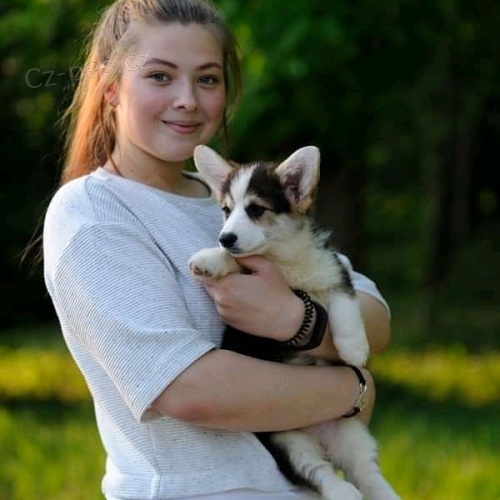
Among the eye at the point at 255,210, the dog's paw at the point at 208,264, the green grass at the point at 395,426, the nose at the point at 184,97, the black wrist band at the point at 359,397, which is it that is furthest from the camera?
the green grass at the point at 395,426

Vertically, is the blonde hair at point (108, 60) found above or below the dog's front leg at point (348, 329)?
above

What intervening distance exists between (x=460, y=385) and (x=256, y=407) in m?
7.48

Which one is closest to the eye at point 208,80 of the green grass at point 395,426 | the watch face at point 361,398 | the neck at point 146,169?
the neck at point 146,169

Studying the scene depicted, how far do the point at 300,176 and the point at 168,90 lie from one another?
0.48m

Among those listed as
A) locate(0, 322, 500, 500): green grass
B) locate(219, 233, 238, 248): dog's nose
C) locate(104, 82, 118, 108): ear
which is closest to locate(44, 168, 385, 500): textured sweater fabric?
locate(219, 233, 238, 248): dog's nose

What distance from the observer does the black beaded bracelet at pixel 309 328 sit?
8.52ft

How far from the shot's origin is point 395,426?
7.27 metres

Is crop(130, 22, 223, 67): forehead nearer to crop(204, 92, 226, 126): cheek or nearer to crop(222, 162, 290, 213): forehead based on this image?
crop(204, 92, 226, 126): cheek

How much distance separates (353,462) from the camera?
280cm

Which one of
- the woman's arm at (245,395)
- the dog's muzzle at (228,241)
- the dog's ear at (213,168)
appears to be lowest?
the woman's arm at (245,395)

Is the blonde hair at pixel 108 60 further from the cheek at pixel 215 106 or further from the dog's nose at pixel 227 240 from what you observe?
the dog's nose at pixel 227 240

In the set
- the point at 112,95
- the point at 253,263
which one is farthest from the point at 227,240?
the point at 112,95

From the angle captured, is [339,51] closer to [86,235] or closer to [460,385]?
[460,385]

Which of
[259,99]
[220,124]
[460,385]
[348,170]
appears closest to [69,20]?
[259,99]
